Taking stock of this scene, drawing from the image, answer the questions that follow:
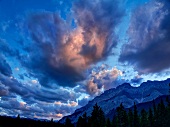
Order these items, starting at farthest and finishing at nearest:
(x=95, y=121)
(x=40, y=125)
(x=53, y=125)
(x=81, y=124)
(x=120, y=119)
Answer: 1. (x=40, y=125)
2. (x=53, y=125)
3. (x=120, y=119)
4. (x=81, y=124)
5. (x=95, y=121)

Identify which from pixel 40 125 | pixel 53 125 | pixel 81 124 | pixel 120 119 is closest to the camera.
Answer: pixel 81 124

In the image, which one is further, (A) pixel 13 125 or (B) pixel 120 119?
(A) pixel 13 125

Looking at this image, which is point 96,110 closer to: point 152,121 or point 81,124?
point 81,124

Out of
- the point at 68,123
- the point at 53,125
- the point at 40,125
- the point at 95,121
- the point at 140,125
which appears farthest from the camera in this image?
the point at 40,125

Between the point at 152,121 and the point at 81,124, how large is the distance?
3782 centimetres

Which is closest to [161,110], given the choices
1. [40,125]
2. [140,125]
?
[140,125]

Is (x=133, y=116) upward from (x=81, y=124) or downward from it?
upward

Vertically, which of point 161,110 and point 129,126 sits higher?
point 161,110

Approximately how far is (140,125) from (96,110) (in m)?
36.7

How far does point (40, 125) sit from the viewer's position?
122 m

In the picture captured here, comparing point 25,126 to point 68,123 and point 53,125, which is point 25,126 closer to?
point 53,125

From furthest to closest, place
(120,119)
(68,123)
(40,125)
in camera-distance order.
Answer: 1. (40,125)
2. (68,123)
3. (120,119)

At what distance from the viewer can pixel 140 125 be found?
4122 inches

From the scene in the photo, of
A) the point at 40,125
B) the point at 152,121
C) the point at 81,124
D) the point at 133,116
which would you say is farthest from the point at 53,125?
the point at 152,121
